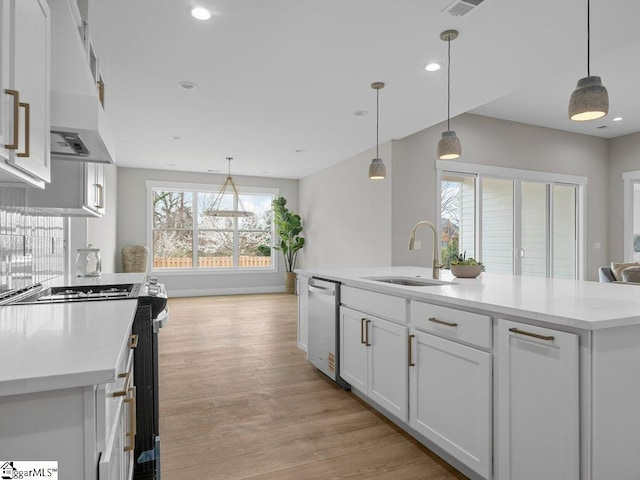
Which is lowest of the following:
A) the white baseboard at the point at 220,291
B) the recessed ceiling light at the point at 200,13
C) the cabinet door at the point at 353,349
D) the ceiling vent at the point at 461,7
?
the white baseboard at the point at 220,291

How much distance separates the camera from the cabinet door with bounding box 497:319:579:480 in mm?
1364

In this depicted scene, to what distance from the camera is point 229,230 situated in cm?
845

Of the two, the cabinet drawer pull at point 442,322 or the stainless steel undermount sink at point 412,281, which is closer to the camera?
the cabinet drawer pull at point 442,322

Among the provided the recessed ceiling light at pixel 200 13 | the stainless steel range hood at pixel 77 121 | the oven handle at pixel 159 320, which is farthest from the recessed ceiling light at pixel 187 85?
the oven handle at pixel 159 320

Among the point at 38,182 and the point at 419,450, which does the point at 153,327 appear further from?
the point at 419,450

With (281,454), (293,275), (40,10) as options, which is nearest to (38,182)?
(40,10)

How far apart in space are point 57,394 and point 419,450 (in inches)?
75.5

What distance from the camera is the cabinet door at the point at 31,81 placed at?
1.13 meters

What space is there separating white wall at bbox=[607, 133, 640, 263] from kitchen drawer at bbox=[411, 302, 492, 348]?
659cm

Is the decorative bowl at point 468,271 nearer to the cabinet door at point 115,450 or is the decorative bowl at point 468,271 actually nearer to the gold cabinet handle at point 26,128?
the cabinet door at point 115,450

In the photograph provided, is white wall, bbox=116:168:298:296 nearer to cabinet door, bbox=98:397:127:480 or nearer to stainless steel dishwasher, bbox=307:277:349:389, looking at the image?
stainless steel dishwasher, bbox=307:277:349:389

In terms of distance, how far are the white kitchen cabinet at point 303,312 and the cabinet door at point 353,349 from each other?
702 mm

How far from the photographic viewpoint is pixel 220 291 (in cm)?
823

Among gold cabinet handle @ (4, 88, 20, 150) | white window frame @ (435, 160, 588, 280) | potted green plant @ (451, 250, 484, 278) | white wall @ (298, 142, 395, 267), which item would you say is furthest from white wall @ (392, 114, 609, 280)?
gold cabinet handle @ (4, 88, 20, 150)
